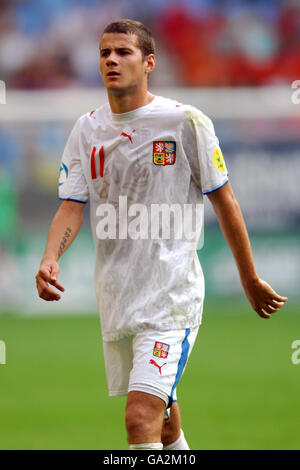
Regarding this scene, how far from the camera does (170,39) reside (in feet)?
50.1

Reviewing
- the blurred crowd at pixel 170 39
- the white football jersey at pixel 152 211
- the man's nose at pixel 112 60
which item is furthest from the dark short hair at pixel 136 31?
the blurred crowd at pixel 170 39

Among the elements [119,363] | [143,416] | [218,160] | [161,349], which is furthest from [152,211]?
[143,416]

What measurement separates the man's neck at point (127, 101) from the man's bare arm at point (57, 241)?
1.64ft

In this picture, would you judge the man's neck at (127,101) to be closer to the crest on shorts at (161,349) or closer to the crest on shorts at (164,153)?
the crest on shorts at (164,153)

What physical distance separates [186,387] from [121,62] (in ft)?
15.0

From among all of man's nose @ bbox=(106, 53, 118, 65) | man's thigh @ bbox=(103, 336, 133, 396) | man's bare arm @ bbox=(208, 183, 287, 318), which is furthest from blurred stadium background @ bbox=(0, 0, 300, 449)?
man's nose @ bbox=(106, 53, 118, 65)

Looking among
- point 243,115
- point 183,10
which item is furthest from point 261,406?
point 183,10

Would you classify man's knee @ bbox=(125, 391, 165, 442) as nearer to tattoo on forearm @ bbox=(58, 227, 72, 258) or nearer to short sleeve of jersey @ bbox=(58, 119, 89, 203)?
tattoo on forearm @ bbox=(58, 227, 72, 258)

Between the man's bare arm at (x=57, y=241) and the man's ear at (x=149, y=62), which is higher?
the man's ear at (x=149, y=62)

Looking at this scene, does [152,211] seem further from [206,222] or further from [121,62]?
[206,222]

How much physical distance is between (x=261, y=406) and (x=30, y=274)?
636 centimetres

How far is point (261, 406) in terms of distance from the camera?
672cm

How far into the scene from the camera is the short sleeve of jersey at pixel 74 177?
4.00 m

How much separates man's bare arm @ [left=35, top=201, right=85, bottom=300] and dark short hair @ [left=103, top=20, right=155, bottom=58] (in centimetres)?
79
